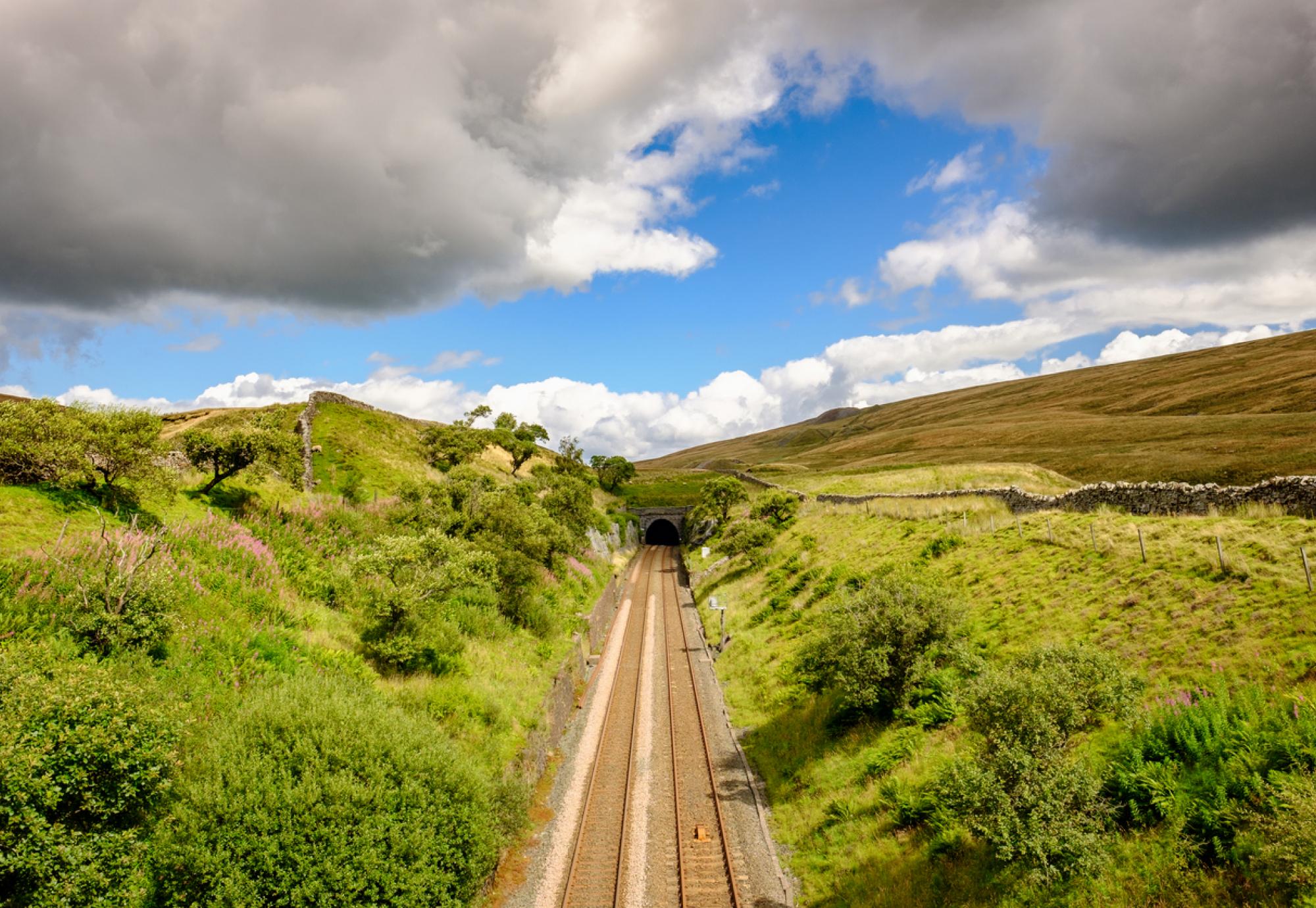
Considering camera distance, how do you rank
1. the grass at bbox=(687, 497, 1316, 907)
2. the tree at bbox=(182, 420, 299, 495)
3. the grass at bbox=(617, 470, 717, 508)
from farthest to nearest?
the grass at bbox=(617, 470, 717, 508), the tree at bbox=(182, 420, 299, 495), the grass at bbox=(687, 497, 1316, 907)

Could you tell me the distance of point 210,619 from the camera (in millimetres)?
17984

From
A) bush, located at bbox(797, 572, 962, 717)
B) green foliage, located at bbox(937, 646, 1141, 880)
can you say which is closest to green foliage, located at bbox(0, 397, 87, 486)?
bush, located at bbox(797, 572, 962, 717)

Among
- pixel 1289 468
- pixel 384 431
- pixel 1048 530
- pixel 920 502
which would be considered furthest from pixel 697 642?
pixel 1289 468

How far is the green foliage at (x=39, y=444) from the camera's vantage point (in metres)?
19.5

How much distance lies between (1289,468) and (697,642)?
48006 mm

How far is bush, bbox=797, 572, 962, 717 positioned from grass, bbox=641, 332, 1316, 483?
146 feet

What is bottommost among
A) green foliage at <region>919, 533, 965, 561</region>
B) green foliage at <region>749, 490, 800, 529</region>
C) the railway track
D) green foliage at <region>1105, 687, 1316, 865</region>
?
the railway track

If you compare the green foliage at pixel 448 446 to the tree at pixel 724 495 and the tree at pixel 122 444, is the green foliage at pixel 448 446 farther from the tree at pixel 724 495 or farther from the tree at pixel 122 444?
the tree at pixel 122 444

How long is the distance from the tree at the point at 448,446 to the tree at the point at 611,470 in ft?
180

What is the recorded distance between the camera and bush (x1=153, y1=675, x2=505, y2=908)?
11.4 meters

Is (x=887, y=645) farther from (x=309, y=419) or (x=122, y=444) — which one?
(x=309, y=419)

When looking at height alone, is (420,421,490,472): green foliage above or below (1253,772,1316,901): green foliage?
above

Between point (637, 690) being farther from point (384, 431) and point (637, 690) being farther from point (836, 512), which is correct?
point (384, 431)

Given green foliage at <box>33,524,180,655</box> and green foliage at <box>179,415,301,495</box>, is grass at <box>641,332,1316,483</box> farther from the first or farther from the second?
green foliage at <box>33,524,180,655</box>
